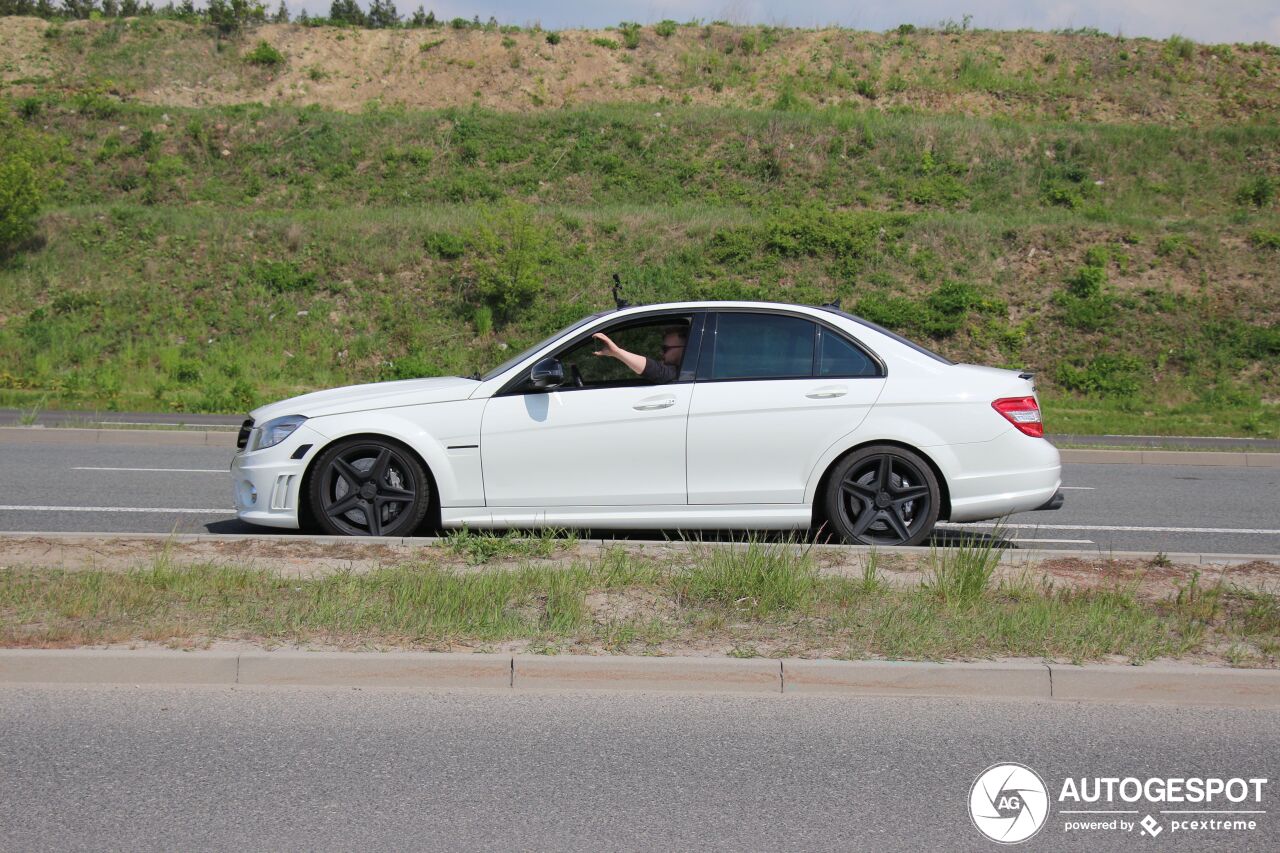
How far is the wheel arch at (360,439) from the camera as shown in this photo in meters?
7.69

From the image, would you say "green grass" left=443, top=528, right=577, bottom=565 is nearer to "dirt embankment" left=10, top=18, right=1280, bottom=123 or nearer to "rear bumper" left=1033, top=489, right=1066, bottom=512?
"rear bumper" left=1033, top=489, right=1066, bottom=512

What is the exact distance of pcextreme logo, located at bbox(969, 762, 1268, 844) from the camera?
3.91 meters

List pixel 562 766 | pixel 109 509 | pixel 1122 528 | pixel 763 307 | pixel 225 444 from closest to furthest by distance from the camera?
pixel 562 766 → pixel 763 307 → pixel 109 509 → pixel 1122 528 → pixel 225 444

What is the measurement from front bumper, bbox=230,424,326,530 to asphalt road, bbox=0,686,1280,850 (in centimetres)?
281

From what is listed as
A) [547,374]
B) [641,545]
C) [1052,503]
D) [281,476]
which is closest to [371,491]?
[281,476]

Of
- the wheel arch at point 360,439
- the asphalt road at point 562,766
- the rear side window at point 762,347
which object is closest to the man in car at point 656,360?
the rear side window at point 762,347

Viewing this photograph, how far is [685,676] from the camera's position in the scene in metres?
5.12

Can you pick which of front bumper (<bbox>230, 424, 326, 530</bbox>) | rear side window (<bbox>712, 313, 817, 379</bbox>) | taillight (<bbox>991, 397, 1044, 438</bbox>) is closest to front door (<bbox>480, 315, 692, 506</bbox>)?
rear side window (<bbox>712, 313, 817, 379</bbox>)

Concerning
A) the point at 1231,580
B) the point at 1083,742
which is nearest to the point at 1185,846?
the point at 1083,742

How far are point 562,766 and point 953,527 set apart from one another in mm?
5833

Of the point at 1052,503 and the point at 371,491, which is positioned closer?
the point at 371,491

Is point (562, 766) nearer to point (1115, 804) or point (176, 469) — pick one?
point (1115, 804)

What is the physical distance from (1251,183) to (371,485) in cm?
3255

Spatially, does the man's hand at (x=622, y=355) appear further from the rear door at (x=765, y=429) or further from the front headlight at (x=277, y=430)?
the front headlight at (x=277, y=430)
